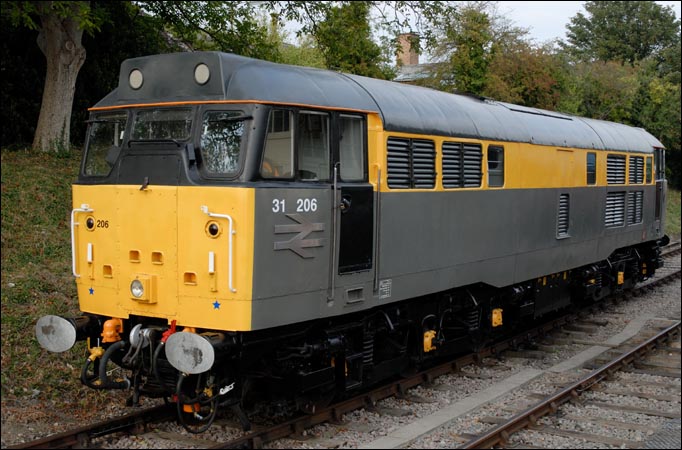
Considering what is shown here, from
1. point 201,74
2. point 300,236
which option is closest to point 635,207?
point 300,236

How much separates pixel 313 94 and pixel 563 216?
656 centimetres

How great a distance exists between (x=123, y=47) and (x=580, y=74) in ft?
85.0

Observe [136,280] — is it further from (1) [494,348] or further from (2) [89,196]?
(1) [494,348]

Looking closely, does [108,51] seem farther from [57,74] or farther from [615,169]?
[615,169]

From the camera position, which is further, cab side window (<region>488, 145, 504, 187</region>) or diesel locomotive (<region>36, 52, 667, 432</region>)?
cab side window (<region>488, 145, 504, 187</region>)

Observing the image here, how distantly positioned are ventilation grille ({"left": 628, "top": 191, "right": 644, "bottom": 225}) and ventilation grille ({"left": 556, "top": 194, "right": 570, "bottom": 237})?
11.5 feet

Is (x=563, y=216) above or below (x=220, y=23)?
below

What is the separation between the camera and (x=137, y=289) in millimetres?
7145

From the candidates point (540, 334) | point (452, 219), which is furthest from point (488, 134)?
point (540, 334)

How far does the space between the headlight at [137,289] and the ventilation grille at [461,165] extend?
386 centimetres

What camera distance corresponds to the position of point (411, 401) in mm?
9172

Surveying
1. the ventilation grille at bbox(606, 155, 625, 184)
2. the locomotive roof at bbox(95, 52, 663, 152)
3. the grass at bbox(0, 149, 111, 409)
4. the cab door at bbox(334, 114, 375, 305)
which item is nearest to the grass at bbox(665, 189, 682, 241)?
the ventilation grille at bbox(606, 155, 625, 184)

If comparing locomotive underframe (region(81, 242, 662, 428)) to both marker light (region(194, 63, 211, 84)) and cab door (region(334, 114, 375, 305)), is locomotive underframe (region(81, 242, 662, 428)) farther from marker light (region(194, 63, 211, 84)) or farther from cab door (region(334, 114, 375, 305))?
marker light (region(194, 63, 211, 84))

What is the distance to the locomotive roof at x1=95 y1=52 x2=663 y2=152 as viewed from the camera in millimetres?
6961
